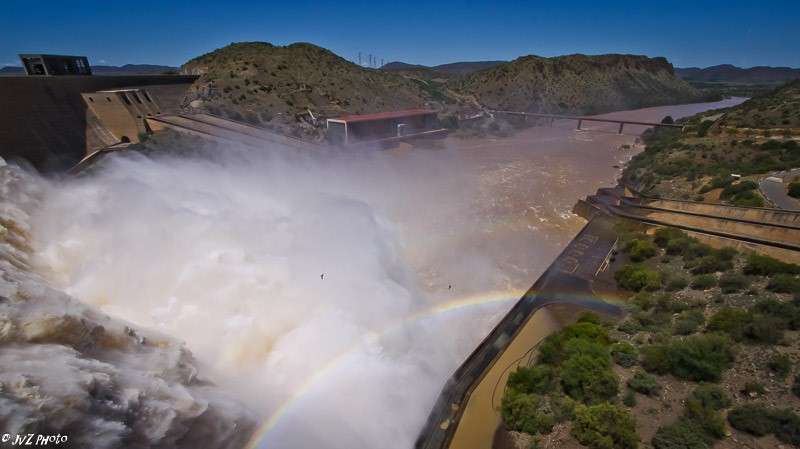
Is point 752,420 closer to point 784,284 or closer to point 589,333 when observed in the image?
point 589,333

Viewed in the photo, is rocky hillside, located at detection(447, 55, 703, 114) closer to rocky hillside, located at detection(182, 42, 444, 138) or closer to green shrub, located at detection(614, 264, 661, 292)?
rocky hillside, located at detection(182, 42, 444, 138)

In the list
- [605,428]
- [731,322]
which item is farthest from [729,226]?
[605,428]

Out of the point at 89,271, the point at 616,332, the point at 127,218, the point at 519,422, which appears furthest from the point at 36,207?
the point at 616,332

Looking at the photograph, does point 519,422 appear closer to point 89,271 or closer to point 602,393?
point 602,393

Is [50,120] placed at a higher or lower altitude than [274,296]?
higher

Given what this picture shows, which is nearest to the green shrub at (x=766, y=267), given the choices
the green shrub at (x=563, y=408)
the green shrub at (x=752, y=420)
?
the green shrub at (x=752, y=420)

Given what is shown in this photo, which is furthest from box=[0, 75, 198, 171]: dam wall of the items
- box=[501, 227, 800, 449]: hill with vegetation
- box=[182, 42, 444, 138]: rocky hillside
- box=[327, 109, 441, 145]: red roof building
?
box=[501, 227, 800, 449]: hill with vegetation
